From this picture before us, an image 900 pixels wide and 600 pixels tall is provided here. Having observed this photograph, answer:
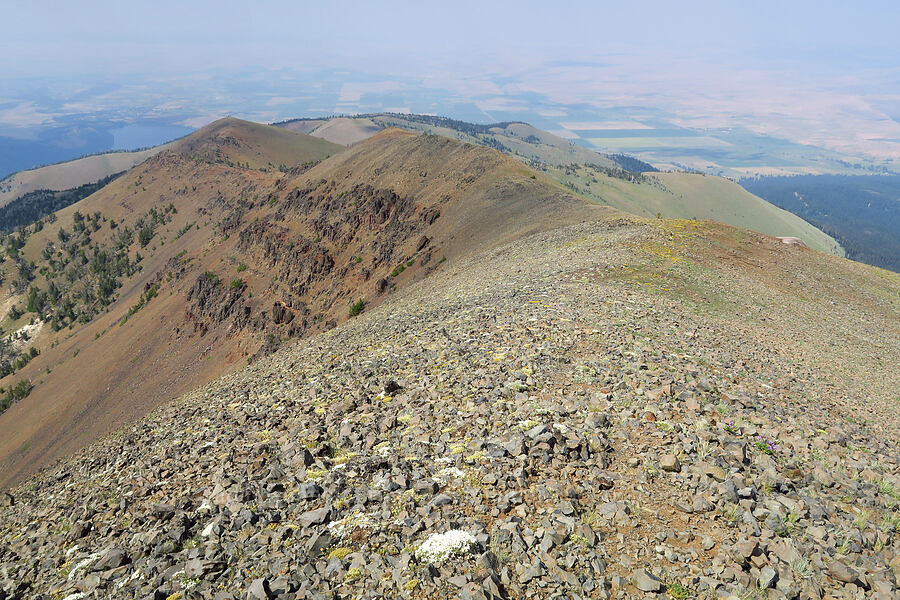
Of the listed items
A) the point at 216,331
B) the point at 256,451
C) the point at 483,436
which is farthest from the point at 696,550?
the point at 216,331

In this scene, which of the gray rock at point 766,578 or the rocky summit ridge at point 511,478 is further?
the rocky summit ridge at point 511,478

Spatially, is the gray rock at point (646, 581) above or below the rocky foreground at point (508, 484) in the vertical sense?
above

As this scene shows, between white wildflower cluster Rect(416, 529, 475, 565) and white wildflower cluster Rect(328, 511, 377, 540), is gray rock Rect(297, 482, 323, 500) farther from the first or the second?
white wildflower cluster Rect(416, 529, 475, 565)

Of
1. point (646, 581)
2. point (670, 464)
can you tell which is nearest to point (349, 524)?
point (646, 581)

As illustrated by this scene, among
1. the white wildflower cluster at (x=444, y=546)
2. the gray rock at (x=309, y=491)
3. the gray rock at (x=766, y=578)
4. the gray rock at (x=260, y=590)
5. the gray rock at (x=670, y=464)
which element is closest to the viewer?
the gray rock at (x=766, y=578)

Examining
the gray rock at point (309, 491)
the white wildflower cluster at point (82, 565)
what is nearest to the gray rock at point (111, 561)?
the white wildflower cluster at point (82, 565)

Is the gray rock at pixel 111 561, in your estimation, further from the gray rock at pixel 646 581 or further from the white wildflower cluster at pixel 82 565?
the gray rock at pixel 646 581
